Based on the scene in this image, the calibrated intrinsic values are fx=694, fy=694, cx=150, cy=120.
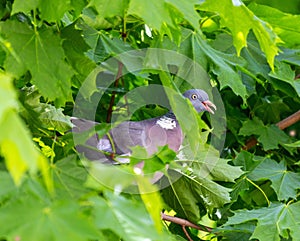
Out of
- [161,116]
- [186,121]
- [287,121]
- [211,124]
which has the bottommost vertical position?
[287,121]

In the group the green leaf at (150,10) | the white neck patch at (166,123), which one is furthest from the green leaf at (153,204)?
the white neck patch at (166,123)

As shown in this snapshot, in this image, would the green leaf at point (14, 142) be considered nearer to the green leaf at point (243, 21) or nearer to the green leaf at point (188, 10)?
the green leaf at point (188, 10)

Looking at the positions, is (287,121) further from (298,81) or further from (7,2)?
(7,2)

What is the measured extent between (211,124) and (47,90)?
3.05 ft

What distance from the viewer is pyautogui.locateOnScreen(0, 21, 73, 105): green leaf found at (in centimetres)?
109

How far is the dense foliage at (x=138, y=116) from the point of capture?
754 millimetres

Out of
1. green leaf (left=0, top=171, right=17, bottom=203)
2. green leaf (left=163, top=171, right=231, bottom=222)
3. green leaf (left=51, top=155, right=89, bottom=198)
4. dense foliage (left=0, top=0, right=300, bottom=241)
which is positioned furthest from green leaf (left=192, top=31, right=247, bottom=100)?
green leaf (left=0, top=171, right=17, bottom=203)

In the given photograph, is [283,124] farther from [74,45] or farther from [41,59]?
[41,59]

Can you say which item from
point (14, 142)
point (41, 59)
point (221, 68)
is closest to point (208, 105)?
point (221, 68)

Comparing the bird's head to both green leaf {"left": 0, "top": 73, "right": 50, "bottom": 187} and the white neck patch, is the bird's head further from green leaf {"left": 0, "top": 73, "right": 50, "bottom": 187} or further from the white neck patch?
green leaf {"left": 0, "top": 73, "right": 50, "bottom": 187}

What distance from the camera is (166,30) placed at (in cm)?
122

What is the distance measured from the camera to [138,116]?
178 centimetres

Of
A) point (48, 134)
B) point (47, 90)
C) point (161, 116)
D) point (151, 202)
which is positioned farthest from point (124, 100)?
point (151, 202)

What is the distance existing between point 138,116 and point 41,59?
701mm
